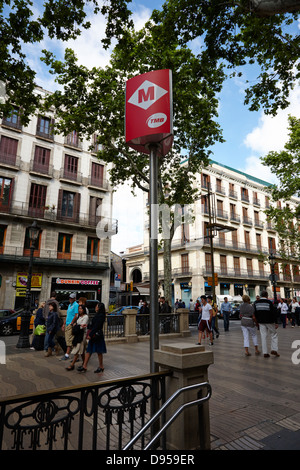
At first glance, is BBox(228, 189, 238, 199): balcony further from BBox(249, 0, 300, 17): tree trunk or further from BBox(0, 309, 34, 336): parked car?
BBox(249, 0, 300, 17): tree trunk

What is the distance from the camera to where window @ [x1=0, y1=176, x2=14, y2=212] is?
70.0 ft

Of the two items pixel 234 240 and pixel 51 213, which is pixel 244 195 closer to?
pixel 234 240

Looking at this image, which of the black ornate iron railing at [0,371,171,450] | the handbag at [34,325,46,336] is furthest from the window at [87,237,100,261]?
the black ornate iron railing at [0,371,171,450]

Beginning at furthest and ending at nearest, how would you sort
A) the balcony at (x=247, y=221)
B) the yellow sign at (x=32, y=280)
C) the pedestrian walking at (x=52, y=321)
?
1. the balcony at (x=247, y=221)
2. the yellow sign at (x=32, y=280)
3. the pedestrian walking at (x=52, y=321)

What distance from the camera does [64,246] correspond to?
78.4ft

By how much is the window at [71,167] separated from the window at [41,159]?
1653 mm

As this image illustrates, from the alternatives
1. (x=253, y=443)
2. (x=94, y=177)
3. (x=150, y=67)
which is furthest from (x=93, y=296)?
(x=253, y=443)

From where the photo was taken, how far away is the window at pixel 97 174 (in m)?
26.6

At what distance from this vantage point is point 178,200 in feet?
55.2

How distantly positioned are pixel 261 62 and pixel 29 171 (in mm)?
19785

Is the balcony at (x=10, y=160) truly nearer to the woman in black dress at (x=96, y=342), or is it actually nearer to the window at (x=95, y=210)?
the window at (x=95, y=210)

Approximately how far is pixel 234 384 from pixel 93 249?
21265 millimetres

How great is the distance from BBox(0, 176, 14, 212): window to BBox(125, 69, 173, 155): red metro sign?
20.7 meters

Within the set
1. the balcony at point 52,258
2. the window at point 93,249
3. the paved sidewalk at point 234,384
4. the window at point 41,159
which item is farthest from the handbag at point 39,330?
the window at point 41,159
